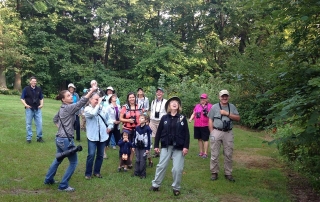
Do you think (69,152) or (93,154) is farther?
(93,154)

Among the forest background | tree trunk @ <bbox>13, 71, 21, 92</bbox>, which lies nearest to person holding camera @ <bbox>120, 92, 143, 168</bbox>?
the forest background

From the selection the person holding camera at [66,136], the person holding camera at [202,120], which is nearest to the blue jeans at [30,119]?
the person holding camera at [66,136]

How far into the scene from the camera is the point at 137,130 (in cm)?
629

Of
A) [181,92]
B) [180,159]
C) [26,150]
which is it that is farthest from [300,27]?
[181,92]

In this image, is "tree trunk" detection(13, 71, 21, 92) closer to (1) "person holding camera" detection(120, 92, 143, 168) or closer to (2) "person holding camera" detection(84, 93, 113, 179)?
(1) "person holding camera" detection(120, 92, 143, 168)

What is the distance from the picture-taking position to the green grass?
16.8ft

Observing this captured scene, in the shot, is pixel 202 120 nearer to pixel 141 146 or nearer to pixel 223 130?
pixel 223 130

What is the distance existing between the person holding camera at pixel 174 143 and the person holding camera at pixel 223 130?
109 centimetres

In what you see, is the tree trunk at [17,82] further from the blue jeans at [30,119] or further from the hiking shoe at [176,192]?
the hiking shoe at [176,192]

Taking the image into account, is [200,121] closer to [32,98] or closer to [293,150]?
[293,150]

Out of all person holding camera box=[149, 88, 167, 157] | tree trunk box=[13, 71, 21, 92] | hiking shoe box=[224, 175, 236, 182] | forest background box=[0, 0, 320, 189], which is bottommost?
hiking shoe box=[224, 175, 236, 182]

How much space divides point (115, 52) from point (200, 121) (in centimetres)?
2725

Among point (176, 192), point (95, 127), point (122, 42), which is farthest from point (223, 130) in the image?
point (122, 42)

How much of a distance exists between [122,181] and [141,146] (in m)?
0.80
